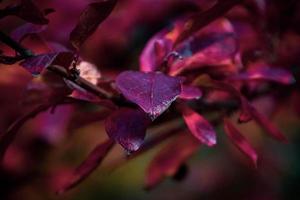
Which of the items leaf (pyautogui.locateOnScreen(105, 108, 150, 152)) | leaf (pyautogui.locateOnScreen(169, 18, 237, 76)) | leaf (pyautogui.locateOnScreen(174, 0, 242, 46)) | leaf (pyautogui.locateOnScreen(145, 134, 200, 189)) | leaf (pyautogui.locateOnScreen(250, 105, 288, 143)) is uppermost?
leaf (pyautogui.locateOnScreen(174, 0, 242, 46))

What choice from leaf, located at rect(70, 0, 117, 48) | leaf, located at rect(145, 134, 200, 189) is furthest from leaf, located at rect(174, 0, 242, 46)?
leaf, located at rect(145, 134, 200, 189)

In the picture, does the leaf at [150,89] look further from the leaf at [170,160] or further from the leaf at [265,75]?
the leaf at [170,160]

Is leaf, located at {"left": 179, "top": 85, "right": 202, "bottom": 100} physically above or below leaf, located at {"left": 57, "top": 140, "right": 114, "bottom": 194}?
above

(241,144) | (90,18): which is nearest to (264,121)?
(241,144)

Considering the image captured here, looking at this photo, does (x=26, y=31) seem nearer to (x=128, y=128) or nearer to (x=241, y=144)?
(x=128, y=128)

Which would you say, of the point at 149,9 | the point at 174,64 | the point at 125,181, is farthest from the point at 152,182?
the point at 125,181

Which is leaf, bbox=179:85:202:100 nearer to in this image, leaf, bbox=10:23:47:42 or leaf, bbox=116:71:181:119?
leaf, bbox=116:71:181:119
